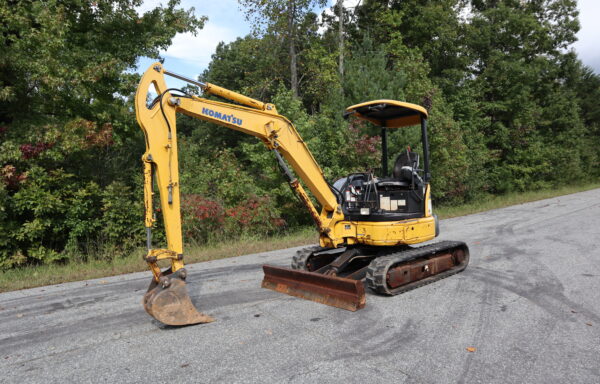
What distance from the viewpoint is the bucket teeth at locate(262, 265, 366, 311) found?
17.4ft

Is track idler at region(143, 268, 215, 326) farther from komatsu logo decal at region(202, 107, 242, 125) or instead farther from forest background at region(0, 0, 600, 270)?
forest background at region(0, 0, 600, 270)

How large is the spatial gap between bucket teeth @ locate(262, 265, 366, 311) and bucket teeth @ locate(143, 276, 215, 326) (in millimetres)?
1667

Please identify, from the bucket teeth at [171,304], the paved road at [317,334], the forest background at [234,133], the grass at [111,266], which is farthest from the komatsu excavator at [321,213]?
the forest background at [234,133]

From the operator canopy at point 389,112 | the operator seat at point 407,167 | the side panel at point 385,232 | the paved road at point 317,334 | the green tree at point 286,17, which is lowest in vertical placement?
the paved road at point 317,334

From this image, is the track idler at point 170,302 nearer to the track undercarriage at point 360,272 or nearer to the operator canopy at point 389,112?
the track undercarriage at point 360,272

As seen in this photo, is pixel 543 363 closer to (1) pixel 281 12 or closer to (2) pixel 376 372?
(2) pixel 376 372

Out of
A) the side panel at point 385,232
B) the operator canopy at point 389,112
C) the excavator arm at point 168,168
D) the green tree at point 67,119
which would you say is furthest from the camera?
the green tree at point 67,119

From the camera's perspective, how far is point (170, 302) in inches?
182

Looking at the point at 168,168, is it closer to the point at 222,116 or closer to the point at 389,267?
the point at 222,116

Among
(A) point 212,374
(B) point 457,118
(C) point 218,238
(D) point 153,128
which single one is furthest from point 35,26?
(B) point 457,118

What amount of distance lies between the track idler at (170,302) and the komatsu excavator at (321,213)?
0.04 ft

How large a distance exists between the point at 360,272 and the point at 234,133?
23362mm

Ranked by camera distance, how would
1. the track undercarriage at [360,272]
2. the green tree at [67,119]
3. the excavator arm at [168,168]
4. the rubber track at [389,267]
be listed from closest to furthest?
the excavator arm at [168,168], the track undercarriage at [360,272], the rubber track at [389,267], the green tree at [67,119]

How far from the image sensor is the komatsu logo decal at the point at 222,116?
17.5ft
